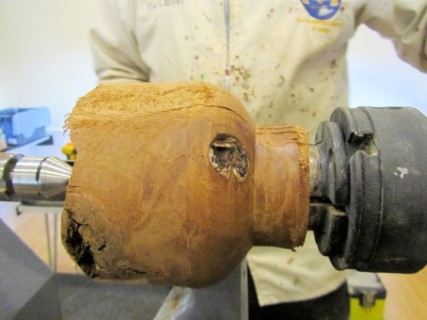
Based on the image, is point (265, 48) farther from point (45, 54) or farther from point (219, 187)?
point (45, 54)

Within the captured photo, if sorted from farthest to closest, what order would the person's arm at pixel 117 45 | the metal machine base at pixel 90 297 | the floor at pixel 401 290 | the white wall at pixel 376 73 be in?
the white wall at pixel 376 73, the floor at pixel 401 290, the person's arm at pixel 117 45, the metal machine base at pixel 90 297

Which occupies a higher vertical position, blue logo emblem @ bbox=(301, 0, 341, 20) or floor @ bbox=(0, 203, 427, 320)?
blue logo emblem @ bbox=(301, 0, 341, 20)

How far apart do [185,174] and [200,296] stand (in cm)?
23

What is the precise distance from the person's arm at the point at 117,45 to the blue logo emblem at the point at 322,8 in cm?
39

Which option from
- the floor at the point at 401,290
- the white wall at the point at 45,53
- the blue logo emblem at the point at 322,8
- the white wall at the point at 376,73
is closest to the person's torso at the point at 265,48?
the blue logo emblem at the point at 322,8

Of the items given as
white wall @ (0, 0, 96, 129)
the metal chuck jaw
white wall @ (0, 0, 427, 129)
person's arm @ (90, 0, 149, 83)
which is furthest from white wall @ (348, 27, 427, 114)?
white wall @ (0, 0, 96, 129)

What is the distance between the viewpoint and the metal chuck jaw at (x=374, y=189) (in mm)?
285

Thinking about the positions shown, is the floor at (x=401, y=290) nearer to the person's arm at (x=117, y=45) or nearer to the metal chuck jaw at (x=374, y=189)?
the person's arm at (x=117, y=45)

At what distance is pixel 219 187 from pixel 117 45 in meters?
0.66

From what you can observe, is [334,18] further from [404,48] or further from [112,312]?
[112,312]

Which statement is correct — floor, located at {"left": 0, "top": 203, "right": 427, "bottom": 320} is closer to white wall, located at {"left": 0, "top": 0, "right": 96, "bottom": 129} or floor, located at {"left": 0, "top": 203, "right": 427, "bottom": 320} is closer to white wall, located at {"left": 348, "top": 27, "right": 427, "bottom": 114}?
white wall, located at {"left": 348, "top": 27, "right": 427, "bottom": 114}

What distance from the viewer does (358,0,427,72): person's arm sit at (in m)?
0.65

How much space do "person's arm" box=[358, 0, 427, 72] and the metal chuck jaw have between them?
45cm

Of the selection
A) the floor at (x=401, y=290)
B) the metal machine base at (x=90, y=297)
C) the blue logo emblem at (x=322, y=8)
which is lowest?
the floor at (x=401, y=290)
